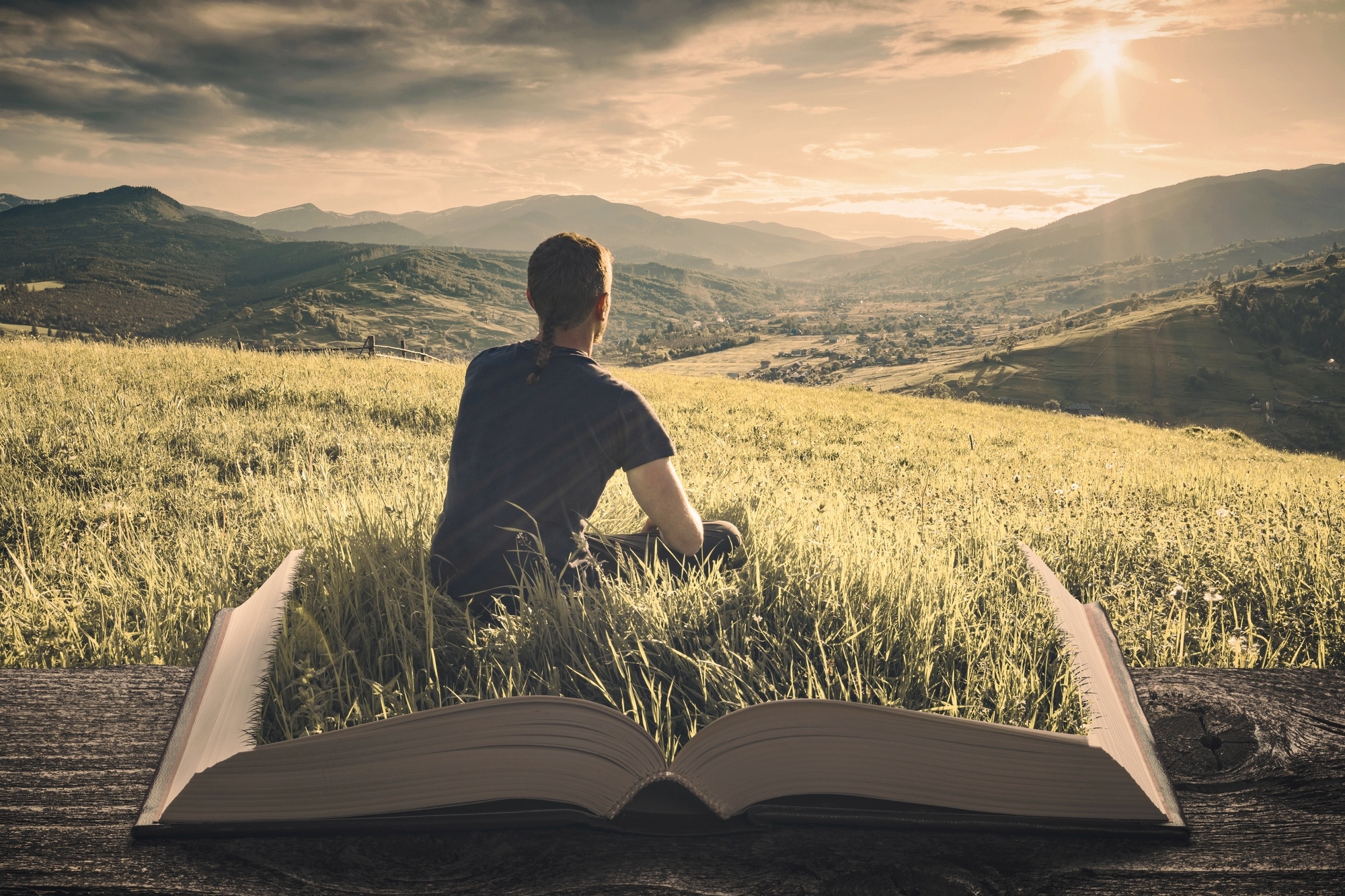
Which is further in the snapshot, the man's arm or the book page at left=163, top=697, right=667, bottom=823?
the man's arm

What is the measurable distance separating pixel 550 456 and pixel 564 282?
766 millimetres

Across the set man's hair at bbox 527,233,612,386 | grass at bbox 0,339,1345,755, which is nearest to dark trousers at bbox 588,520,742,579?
grass at bbox 0,339,1345,755

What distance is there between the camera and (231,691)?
1138mm

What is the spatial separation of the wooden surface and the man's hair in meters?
2.22

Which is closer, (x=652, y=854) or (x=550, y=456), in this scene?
(x=652, y=854)

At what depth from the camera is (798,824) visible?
0.94 metres

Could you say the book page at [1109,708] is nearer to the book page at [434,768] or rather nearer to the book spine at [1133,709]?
the book spine at [1133,709]

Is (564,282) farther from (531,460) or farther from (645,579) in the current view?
(645,579)

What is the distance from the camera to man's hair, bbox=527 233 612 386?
295 cm

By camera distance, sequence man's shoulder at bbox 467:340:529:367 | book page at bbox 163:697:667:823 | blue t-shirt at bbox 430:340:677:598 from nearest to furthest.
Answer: book page at bbox 163:697:667:823 → blue t-shirt at bbox 430:340:677:598 → man's shoulder at bbox 467:340:529:367

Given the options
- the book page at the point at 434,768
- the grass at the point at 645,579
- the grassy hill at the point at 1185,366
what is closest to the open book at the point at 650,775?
the book page at the point at 434,768

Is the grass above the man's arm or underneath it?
underneath

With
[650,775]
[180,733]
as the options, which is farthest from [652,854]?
[180,733]

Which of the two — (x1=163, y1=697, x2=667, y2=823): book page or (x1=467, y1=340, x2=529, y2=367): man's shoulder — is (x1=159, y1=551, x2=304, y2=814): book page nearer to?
(x1=163, y1=697, x2=667, y2=823): book page
